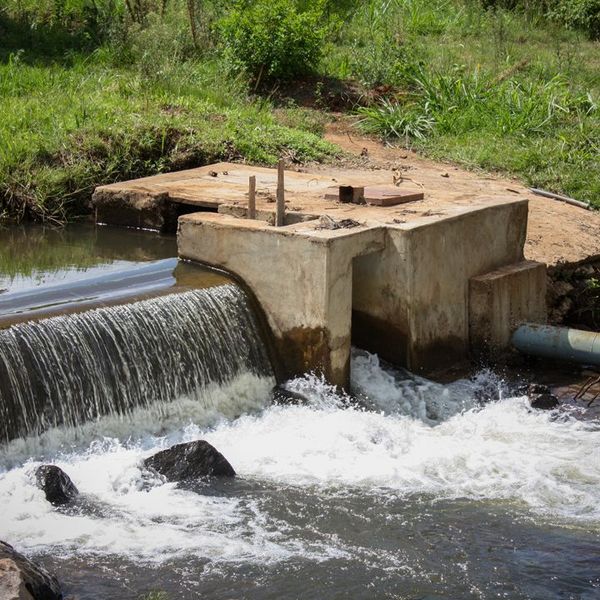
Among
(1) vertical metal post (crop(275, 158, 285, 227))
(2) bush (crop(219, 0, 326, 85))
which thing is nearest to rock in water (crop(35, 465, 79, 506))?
(1) vertical metal post (crop(275, 158, 285, 227))

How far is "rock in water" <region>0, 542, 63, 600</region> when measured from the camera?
16.6 ft

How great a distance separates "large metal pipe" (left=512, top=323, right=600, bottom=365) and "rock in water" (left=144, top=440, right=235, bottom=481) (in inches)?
117

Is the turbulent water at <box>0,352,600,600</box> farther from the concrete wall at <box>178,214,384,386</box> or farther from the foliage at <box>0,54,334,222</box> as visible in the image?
the foliage at <box>0,54,334,222</box>

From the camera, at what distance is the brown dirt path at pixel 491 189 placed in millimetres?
10236

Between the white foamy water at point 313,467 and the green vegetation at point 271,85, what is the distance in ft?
11.3

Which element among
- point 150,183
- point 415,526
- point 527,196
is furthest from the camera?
point 527,196

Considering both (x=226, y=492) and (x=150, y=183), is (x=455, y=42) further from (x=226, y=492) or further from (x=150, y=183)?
(x=226, y=492)

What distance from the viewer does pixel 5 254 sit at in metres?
9.70

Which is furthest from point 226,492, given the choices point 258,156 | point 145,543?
point 258,156

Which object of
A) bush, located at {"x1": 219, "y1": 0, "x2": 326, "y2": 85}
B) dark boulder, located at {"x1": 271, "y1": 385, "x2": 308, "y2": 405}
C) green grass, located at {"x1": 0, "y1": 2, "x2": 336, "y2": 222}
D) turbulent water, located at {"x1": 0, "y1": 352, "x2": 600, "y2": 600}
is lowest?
turbulent water, located at {"x1": 0, "y1": 352, "x2": 600, "y2": 600}

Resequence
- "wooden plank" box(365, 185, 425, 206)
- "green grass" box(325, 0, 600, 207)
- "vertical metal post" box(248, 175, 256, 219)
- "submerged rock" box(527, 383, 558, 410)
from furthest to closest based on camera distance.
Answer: "green grass" box(325, 0, 600, 207)
"wooden plank" box(365, 185, 425, 206)
"vertical metal post" box(248, 175, 256, 219)
"submerged rock" box(527, 383, 558, 410)

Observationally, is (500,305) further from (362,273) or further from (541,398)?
(362,273)

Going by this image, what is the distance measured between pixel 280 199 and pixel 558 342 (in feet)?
7.37

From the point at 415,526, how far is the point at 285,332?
2.27m
